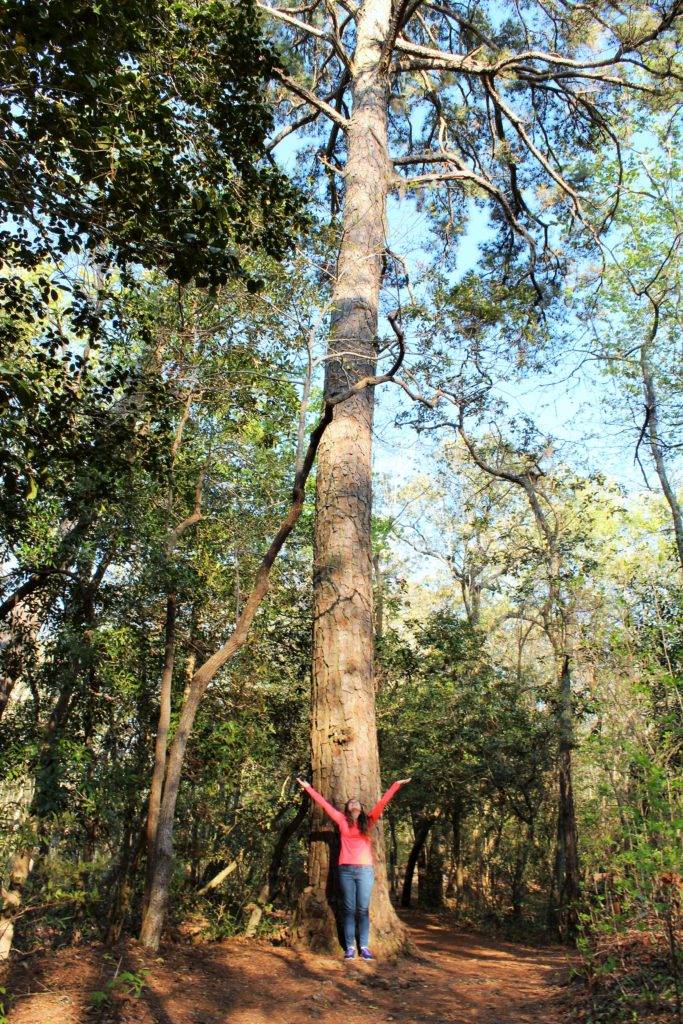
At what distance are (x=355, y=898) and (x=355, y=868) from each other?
0.20m

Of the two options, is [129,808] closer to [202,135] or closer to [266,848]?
[266,848]

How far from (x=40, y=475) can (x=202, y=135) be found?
2389 mm

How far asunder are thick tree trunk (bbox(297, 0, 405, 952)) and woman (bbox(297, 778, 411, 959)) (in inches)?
6.8

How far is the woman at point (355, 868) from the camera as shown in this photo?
5203 mm

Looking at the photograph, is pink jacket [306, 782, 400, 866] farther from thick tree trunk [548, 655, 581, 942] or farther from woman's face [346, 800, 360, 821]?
thick tree trunk [548, 655, 581, 942]

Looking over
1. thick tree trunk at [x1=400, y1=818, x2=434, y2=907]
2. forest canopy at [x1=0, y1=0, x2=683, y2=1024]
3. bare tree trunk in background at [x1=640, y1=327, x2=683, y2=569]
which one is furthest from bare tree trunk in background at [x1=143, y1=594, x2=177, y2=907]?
thick tree trunk at [x1=400, y1=818, x2=434, y2=907]

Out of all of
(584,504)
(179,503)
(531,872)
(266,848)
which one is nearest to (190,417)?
(179,503)

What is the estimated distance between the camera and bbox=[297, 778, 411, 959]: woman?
520 cm

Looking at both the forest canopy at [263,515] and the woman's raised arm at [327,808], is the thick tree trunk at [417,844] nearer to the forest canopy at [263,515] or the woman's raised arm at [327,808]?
the forest canopy at [263,515]

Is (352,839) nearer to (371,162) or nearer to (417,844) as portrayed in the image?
(371,162)

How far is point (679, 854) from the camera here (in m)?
3.54

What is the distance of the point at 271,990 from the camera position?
4.66 meters

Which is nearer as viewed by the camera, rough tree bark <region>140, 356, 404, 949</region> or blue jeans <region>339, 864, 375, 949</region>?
blue jeans <region>339, 864, 375, 949</region>

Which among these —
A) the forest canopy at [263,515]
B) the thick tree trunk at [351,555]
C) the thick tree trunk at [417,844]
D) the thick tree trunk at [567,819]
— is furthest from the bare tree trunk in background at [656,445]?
the thick tree trunk at [417,844]
